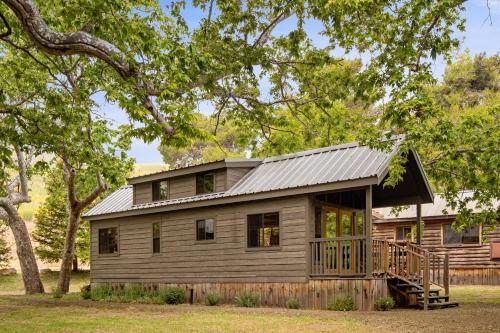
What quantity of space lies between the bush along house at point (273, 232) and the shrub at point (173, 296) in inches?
14.5

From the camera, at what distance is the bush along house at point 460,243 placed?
2800 centimetres

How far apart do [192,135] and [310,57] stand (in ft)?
20.9

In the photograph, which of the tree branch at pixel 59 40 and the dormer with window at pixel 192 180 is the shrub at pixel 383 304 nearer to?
the dormer with window at pixel 192 180

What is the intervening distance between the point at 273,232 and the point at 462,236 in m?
14.9

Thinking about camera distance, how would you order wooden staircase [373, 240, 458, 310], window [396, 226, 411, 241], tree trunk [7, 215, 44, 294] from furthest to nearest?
window [396, 226, 411, 241] < tree trunk [7, 215, 44, 294] < wooden staircase [373, 240, 458, 310]

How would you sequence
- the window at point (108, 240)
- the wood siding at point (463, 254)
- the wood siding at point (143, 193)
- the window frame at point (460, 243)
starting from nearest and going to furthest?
the wood siding at point (143, 193) < the window at point (108, 240) < the window frame at point (460, 243) < the wood siding at point (463, 254)

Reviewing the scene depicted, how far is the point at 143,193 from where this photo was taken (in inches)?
934

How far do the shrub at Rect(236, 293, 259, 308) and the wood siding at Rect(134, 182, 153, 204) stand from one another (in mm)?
6834

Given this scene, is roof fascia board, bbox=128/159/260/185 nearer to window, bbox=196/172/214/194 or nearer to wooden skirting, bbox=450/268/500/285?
window, bbox=196/172/214/194

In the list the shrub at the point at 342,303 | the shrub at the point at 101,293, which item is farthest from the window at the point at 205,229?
the shrub at the point at 342,303

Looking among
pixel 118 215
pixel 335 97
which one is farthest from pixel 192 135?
pixel 118 215

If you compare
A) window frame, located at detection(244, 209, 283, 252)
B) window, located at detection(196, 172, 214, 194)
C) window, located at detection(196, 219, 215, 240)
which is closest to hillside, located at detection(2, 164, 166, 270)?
window, located at detection(196, 172, 214, 194)

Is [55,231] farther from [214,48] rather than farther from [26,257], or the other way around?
[214,48]

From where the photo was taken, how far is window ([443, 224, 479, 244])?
94.3 feet
